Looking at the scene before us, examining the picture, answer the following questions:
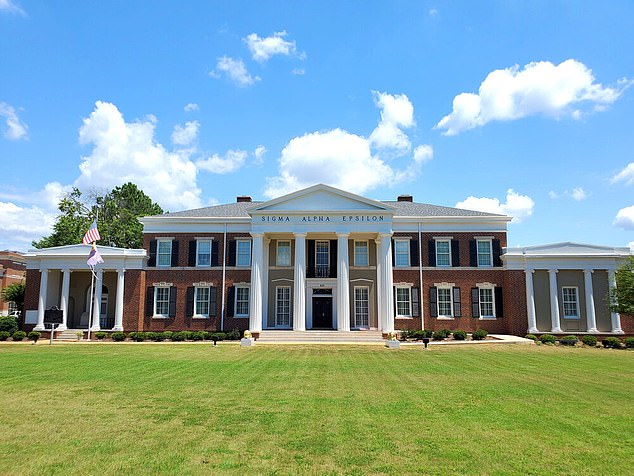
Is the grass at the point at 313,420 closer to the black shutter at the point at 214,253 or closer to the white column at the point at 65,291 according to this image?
the white column at the point at 65,291

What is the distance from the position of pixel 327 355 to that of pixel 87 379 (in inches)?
462

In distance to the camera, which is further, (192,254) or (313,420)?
(192,254)

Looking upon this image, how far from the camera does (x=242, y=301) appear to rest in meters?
38.3

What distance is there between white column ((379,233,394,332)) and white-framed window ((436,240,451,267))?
4741 millimetres

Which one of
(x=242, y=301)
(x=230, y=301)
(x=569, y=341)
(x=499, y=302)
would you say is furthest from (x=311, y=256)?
(x=569, y=341)

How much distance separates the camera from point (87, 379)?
48.5 feet

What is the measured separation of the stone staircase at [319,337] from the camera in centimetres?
3234

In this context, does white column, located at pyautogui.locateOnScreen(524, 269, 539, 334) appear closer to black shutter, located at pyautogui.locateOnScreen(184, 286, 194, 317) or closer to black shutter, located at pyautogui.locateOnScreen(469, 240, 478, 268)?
black shutter, located at pyautogui.locateOnScreen(469, 240, 478, 268)

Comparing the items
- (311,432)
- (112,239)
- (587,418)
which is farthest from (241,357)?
(112,239)

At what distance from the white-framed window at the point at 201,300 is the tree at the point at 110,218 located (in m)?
21.1

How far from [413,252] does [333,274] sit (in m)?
6.67

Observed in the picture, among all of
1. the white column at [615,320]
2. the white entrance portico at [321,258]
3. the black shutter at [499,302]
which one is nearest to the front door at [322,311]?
the white entrance portico at [321,258]

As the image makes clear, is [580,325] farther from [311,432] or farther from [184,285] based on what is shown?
[311,432]

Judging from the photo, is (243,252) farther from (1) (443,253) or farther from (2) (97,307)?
(1) (443,253)
